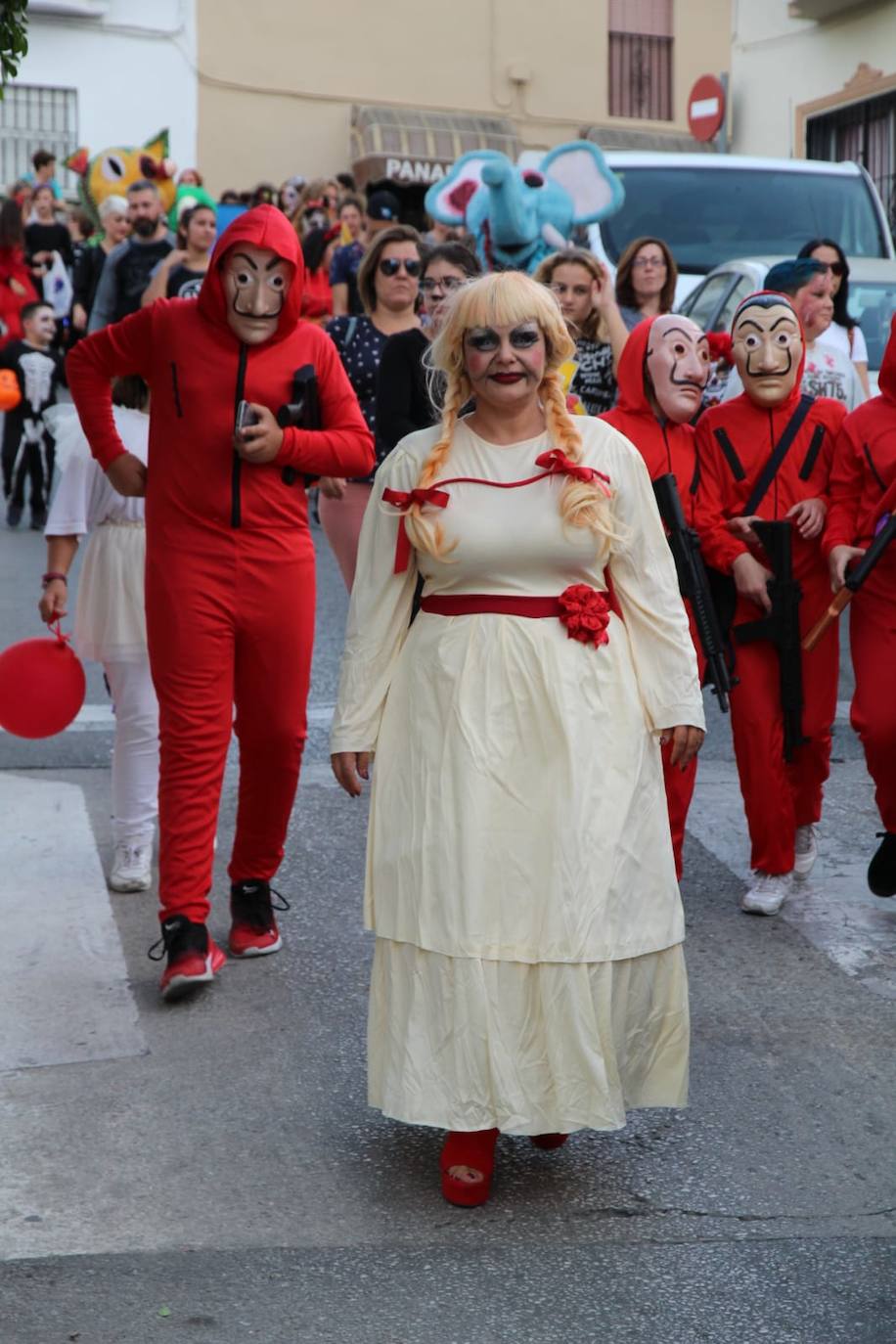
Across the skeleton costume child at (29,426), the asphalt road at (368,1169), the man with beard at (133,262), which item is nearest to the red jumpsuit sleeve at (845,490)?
the asphalt road at (368,1169)

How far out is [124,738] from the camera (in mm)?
6133

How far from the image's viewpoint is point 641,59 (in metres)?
33.9

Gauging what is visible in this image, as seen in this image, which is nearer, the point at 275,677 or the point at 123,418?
the point at 275,677

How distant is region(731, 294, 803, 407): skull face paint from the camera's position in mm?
5836

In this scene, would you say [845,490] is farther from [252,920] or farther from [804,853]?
[252,920]

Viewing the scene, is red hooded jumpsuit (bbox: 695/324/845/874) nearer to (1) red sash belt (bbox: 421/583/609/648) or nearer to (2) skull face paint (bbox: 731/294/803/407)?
(2) skull face paint (bbox: 731/294/803/407)

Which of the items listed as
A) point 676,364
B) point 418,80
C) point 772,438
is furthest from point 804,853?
point 418,80

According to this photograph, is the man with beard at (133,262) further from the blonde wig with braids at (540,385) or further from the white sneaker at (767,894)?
the blonde wig with braids at (540,385)

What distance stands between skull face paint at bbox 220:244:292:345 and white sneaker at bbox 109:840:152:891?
1828 mm

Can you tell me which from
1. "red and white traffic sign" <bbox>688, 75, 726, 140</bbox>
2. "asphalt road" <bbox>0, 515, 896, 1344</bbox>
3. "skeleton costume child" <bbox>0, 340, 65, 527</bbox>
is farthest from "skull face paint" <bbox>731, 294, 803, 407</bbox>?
"red and white traffic sign" <bbox>688, 75, 726, 140</bbox>

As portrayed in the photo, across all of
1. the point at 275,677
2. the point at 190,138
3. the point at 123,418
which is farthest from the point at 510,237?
the point at 190,138

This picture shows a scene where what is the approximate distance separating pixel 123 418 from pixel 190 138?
26376 millimetres

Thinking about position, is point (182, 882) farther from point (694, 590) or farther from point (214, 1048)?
point (694, 590)

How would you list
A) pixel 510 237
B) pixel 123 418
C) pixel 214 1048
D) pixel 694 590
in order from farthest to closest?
pixel 510 237, pixel 123 418, pixel 694 590, pixel 214 1048
